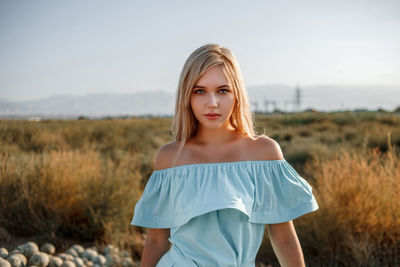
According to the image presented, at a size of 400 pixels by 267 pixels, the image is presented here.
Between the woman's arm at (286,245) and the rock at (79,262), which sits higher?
the woman's arm at (286,245)

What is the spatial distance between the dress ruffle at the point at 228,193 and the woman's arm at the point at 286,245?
0.21ft

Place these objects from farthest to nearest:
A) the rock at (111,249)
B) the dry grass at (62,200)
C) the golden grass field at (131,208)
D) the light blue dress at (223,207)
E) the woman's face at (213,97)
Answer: the dry grass at (62,200), the rock at (111,249), the golden grass field at (131,208), the woman's face at (213,97), the light blue dress at (223,207)

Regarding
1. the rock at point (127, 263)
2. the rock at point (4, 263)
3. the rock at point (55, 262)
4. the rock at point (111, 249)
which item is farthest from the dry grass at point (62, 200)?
the rock at point (4, 263)

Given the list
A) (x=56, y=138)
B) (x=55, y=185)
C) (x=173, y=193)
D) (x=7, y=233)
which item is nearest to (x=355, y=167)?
(x=173, y=193)

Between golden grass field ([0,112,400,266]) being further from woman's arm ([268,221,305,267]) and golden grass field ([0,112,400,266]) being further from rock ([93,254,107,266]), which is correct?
woman's arm ([268,221,305,267])

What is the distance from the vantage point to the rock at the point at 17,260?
10.6 feet

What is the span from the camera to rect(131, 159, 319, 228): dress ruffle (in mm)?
1555

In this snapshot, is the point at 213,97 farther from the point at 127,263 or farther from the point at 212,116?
the point at 127,263

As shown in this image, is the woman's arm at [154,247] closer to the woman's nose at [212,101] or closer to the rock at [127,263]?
the woman's nose at [212,101]

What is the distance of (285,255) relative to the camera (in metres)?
1.57

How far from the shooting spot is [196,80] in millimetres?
1647

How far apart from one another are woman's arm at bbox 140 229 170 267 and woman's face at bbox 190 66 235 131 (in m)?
0.59

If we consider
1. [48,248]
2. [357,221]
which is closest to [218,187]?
[357,221]

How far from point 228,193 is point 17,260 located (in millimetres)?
2670
